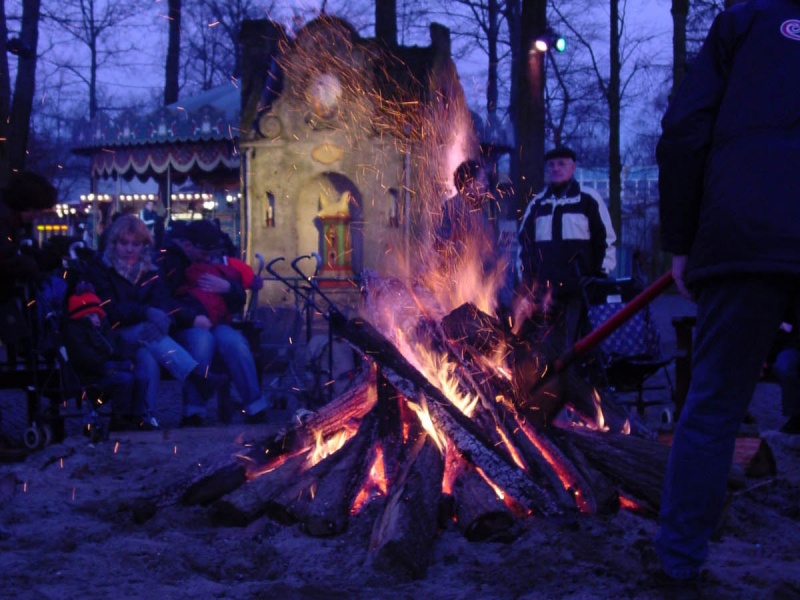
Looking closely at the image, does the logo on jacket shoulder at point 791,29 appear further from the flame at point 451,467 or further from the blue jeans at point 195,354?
the blue jeans at point 195,354

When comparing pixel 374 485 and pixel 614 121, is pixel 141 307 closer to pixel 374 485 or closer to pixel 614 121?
pixel 374 485

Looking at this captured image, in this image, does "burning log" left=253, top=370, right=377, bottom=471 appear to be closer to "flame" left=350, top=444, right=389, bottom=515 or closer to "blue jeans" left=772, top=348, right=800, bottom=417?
"flame" left=350, top=444, right=389, bottom=515

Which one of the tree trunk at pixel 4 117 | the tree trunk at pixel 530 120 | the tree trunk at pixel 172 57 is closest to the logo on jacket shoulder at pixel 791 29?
the tree trunk at pixel 530 120

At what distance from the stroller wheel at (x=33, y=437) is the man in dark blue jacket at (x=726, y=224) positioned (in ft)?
14.5

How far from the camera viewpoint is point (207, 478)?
4445 millimetres

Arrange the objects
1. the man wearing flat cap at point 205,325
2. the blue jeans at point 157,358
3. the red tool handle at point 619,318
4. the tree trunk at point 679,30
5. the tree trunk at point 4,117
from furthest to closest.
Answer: the tree trunk at point 679,30
the tree trunk at point 4,117
the man wearing flat cap at point 205,325
the blue jeans at point 157,358
the red tool handle at point 619,318

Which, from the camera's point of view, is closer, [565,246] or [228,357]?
[228,357]

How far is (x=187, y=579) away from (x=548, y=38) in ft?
30.9

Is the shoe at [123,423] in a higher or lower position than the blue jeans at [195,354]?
lower

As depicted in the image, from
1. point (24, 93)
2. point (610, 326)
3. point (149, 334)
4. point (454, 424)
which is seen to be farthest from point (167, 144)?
point (610, 326)

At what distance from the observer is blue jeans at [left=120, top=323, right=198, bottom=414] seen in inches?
265

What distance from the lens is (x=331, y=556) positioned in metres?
3.71

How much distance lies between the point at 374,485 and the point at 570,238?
3.67 metres

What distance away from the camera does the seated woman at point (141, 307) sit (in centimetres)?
682
